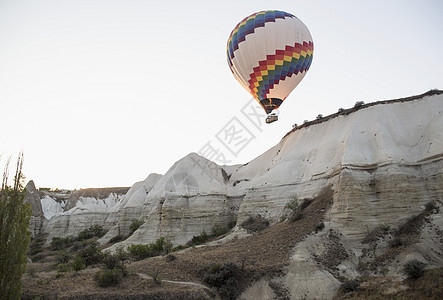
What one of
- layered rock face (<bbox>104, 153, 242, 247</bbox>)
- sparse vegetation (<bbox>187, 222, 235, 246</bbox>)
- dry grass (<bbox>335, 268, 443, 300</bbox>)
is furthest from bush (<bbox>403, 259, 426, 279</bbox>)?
layered rock face (<bbox>104, 153, 242, 247</bbox>)

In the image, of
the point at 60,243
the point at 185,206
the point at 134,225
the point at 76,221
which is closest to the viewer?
the point at 185,206

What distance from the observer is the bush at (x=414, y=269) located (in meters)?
14.0

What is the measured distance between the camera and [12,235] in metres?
9.88

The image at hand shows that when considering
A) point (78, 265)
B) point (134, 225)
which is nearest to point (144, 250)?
point (78, 265)

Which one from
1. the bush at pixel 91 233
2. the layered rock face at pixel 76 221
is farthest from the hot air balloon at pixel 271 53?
the layered rock face at pixel 76 221

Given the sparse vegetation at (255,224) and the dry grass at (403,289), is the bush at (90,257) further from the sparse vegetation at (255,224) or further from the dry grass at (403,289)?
the dry grass at (403,289)

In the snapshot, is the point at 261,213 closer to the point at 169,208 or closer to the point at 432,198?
the point at 169,208

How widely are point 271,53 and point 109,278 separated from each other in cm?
1743

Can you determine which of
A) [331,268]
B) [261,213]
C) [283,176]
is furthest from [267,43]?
[331,268]

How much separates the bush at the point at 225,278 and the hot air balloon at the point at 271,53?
12.7 m

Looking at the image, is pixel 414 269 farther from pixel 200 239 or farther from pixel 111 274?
pixel 200 239

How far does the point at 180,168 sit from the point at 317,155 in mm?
17013

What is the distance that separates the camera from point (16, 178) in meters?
10.2

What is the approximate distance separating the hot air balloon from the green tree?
17.6 metres
